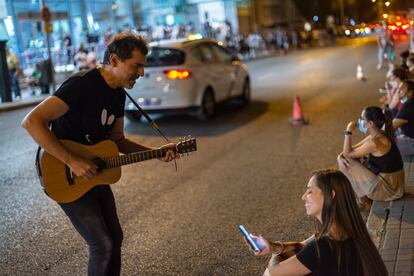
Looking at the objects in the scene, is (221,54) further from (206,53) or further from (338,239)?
(338,239)

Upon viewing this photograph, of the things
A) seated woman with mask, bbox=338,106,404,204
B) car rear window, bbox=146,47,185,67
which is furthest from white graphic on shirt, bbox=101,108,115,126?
car rear window, bbox=146,47,185,67

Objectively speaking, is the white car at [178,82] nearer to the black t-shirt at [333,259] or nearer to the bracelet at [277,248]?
the bracelet at [277,248]

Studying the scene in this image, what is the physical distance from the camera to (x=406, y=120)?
23.4 feet

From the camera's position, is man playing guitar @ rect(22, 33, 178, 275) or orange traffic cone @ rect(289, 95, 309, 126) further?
orange traffic cone @ rect(289, 95, 309, 126)

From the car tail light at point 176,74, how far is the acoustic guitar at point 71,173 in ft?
25.3

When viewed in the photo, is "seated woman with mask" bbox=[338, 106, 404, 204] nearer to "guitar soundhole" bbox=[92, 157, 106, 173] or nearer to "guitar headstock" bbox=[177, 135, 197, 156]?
"guitar headstock" bbox=[177, 135, 197, 156]

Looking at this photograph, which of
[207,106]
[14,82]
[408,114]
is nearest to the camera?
[408,114]

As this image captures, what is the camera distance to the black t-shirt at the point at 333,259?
2834 millimetres

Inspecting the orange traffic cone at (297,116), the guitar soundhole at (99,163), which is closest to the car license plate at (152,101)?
the orange traffic cone at (297,116)

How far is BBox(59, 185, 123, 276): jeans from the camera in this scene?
3428 millimetres

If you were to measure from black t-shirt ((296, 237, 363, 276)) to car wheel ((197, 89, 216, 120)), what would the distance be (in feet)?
29.2

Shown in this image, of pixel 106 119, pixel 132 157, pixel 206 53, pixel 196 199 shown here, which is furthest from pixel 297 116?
pixel 106 119

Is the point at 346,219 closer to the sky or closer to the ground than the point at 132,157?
closer to the ground

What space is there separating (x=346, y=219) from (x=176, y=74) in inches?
341
